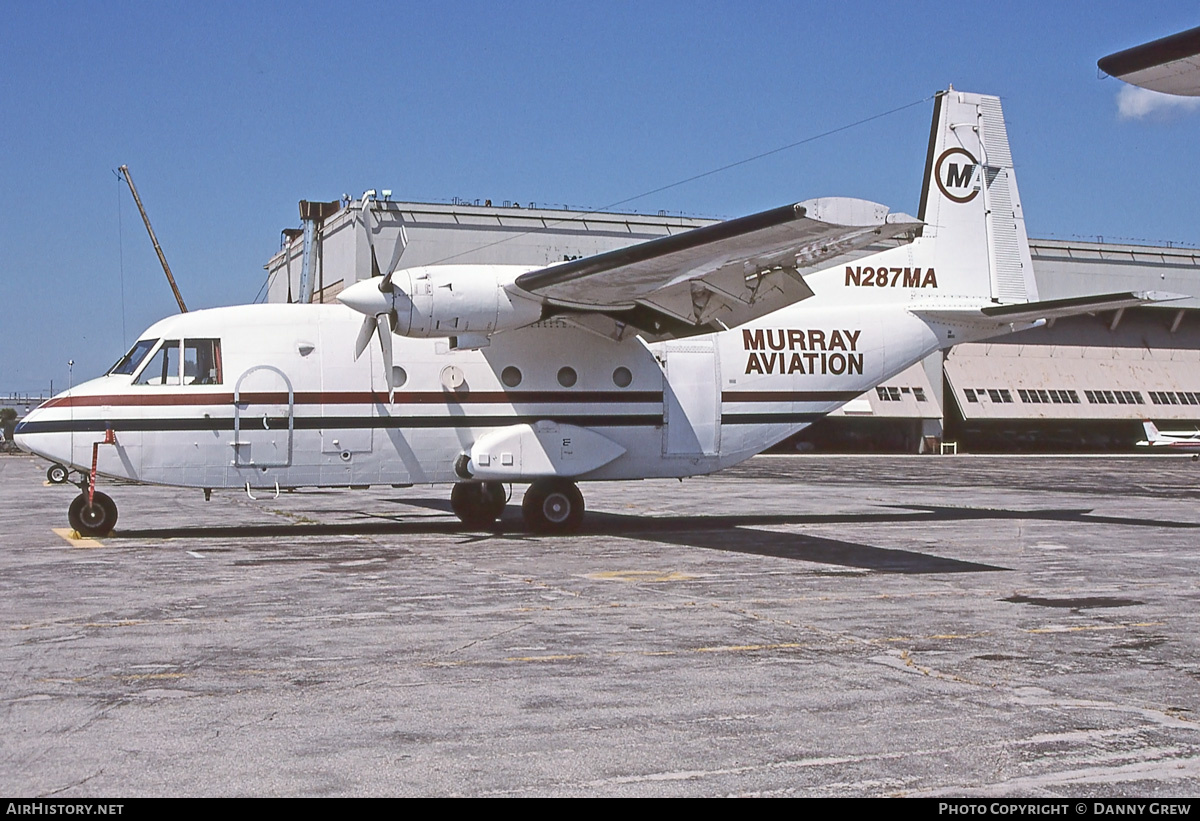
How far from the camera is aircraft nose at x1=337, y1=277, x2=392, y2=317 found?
16.8 m

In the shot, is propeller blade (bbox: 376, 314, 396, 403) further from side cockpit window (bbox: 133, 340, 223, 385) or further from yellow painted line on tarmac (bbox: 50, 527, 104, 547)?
yellow painted line on tarmac (bbox: 50, 527, 104, 547)

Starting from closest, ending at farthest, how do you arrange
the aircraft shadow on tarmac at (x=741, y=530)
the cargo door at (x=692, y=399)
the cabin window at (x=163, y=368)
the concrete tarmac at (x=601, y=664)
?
the concrete tarmac at (x=601, y=664) < the aircraft shadow on tarmac at (x=741, y=530) < the cabin window at (x=163, y=368) < the cargo door at (x=692, y=399)

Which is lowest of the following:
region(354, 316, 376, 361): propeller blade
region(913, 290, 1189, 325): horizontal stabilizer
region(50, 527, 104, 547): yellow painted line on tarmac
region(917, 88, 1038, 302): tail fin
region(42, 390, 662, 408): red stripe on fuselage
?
region(50, 527, 104, 547): yellow painted line on tarmac

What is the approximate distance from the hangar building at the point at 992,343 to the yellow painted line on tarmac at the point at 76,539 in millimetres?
40765

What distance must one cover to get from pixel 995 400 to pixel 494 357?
59.4 metres

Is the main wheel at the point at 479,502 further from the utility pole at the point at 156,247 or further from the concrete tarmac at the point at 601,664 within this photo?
the utility pole at the point at 156,247

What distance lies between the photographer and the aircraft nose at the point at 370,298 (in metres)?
16.8

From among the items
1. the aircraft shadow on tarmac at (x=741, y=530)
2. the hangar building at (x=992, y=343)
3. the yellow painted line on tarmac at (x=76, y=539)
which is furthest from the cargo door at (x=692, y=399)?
the hangar building at (x=992, y=343)

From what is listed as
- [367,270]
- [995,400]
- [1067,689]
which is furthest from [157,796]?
[995,400]

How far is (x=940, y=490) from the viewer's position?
31828 mm

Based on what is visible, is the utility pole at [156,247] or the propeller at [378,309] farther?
the utility pole at [156,247]

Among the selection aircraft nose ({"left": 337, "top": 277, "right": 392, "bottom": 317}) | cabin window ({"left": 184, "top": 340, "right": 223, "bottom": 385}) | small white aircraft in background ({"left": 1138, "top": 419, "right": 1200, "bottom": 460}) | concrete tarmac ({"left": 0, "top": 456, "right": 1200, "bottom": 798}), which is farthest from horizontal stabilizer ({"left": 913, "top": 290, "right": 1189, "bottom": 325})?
small white aircraft in background ({"left": 1138, "top": 419, "right": 1200, "bottom": 460})

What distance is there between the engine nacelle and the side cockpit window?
10.7ft
